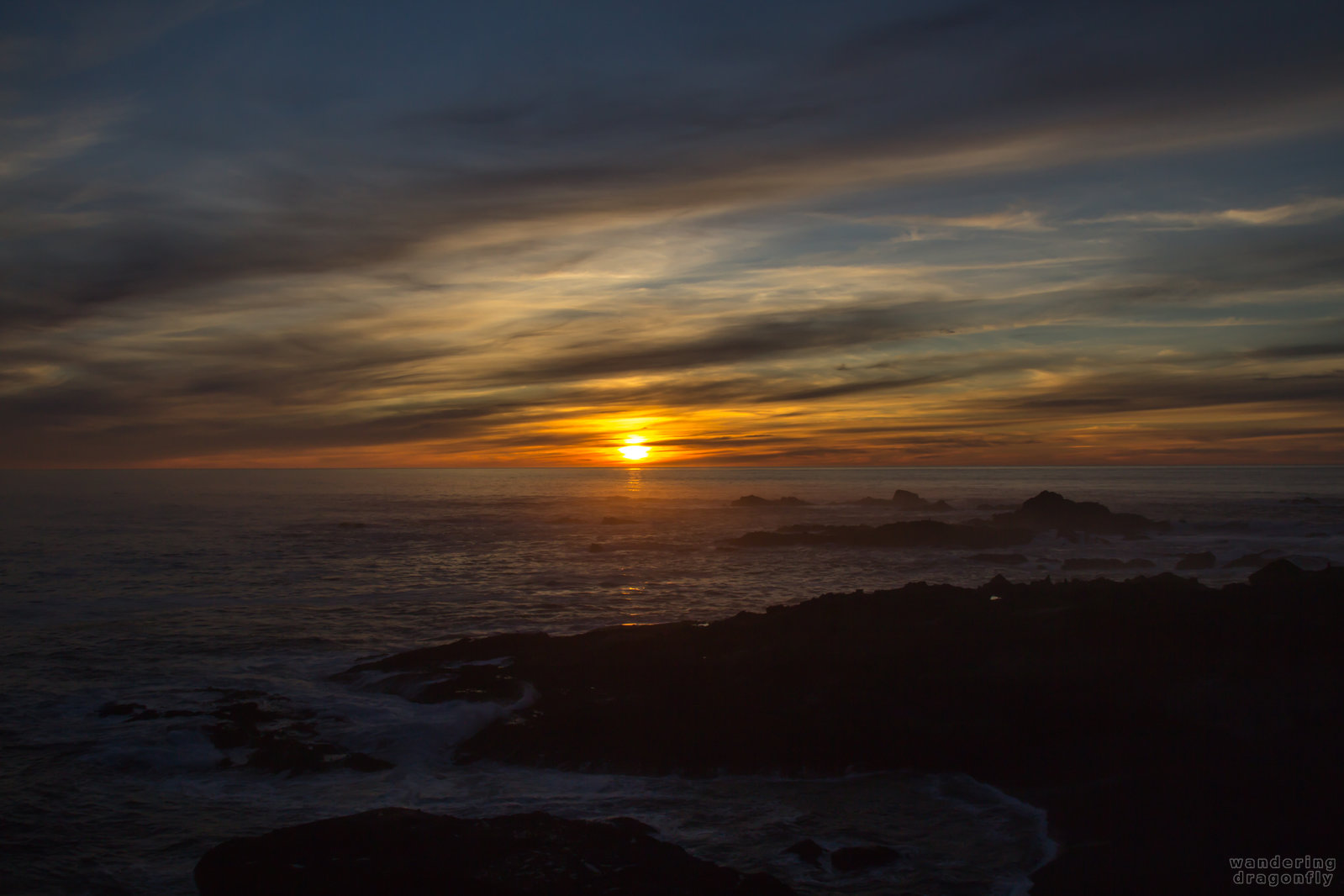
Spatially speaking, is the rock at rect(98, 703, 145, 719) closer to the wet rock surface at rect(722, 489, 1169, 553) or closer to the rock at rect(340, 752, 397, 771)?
the rock at rect(340, 752, 397, 771)

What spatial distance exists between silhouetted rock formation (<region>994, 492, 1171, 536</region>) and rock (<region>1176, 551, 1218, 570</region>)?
13.7 meters

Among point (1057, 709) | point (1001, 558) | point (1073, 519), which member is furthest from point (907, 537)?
point (1057, 709)

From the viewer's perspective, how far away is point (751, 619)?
19.1 m

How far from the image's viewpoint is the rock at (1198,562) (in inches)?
1384

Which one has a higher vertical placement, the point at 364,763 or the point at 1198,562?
the point at 364,763

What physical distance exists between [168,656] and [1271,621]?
83.2ft

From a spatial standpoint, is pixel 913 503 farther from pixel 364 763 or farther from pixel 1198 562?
pixel 364 763

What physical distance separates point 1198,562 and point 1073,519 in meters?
18.0

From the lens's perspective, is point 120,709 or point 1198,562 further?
point 1198,562

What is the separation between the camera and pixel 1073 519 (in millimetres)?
53406

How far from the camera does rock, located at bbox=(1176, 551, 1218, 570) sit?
35.2 meters

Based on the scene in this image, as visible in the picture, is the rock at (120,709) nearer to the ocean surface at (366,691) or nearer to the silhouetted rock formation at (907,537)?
the ocean surface at (366,691)

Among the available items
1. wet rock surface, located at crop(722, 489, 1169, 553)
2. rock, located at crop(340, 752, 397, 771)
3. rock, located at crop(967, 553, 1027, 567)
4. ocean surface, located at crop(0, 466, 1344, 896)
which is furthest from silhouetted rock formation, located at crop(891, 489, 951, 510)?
rock, located at crop(340, 752, 397, 771)

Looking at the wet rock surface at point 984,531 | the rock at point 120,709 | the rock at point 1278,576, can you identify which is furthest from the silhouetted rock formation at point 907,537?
the rock at point 120,709
